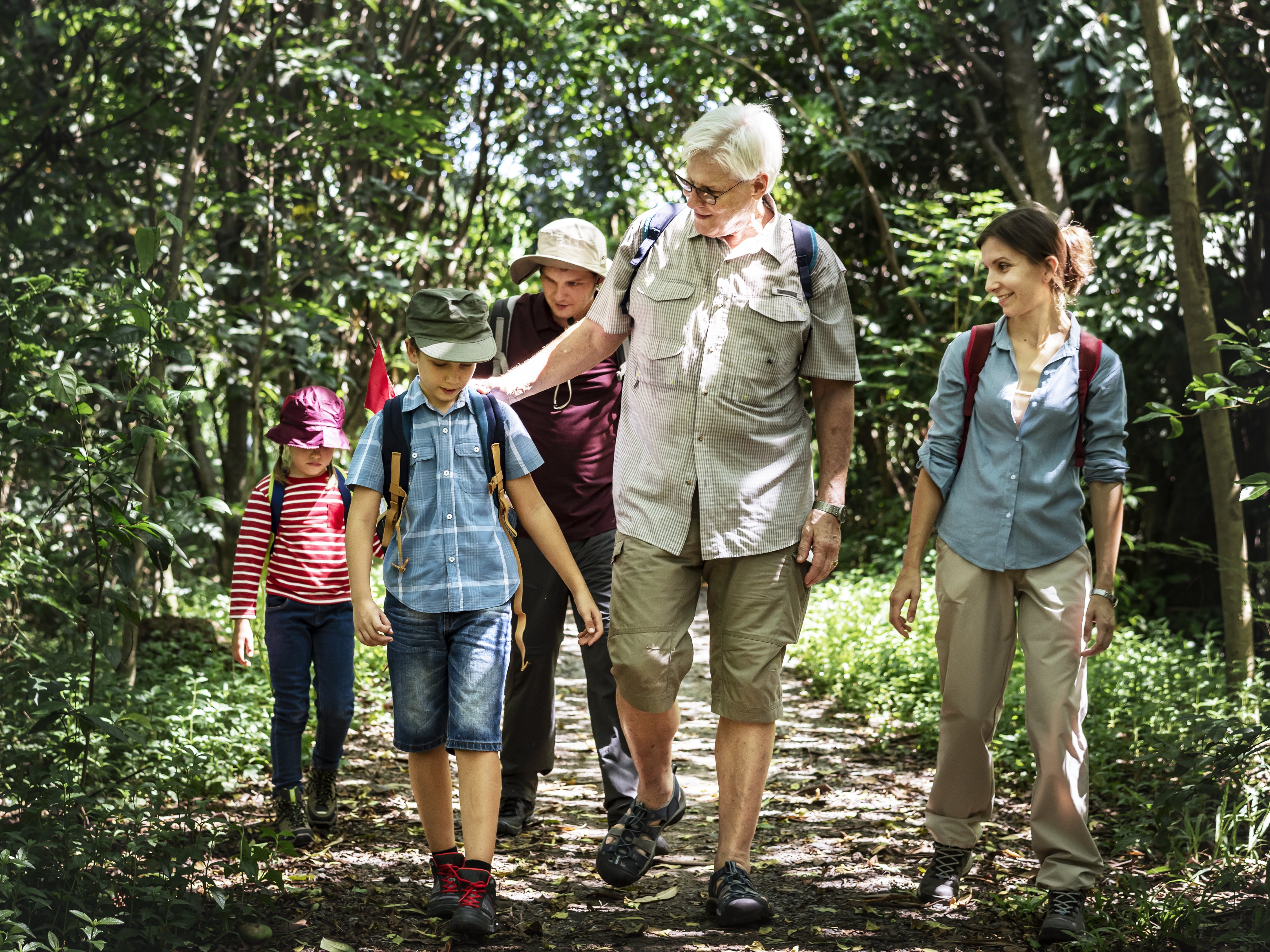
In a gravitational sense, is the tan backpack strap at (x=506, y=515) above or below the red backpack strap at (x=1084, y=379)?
below

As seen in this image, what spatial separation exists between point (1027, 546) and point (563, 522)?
1.78 metres

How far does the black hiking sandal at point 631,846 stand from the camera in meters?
3.71

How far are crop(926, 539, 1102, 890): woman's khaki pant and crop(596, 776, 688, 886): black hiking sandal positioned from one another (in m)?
0.93

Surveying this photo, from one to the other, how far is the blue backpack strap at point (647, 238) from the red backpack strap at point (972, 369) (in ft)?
3.56

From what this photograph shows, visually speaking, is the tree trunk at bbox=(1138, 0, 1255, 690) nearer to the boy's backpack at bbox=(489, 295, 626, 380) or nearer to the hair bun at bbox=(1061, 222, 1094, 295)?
the hair bun at bbox=(1061, 222, 1094, 295)

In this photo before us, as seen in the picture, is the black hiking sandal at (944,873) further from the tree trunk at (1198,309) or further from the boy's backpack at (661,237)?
the tree trunk at (1198,309)

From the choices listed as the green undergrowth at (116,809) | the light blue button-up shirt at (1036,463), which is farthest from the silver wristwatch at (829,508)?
the green undergrowth at (116,809)

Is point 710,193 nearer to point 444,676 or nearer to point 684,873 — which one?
point 444,676

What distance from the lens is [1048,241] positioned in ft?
11.3

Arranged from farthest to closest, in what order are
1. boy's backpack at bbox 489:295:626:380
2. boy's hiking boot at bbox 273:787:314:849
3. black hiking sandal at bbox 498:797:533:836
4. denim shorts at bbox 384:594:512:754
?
1. boy's backpack at bbox 489:295:626:380
2. black hiking sandal at bbox 498:797:533:836
3. boy's hiking boot at bbox 273:787:314:849
4. denim shorts at bbox 384:594:512:754

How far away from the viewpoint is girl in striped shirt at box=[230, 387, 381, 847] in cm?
429

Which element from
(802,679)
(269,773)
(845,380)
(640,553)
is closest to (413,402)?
(640,553)

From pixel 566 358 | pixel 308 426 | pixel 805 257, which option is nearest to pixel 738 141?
pixel 805 257

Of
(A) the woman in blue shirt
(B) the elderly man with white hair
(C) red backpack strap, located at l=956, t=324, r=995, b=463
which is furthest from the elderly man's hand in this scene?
(C) red backpack strap, located at l=956, t=324, r=995, b=463
